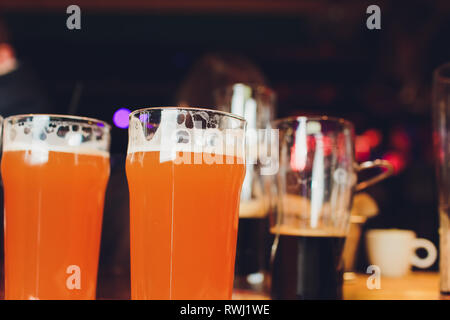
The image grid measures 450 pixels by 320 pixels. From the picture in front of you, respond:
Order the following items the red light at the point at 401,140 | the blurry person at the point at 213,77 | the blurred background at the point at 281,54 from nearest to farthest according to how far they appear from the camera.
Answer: the blurry person at the point at 213,77 < the blurred background at the point at 281,54 < the red light at the point at 401,140

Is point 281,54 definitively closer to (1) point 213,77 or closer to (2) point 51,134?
(1) point 213,77

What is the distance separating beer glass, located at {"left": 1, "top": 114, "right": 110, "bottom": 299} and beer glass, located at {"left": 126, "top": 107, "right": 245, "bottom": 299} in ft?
0.39

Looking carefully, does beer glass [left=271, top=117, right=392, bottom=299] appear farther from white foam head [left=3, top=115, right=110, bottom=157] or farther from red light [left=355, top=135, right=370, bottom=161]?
red light [left=355, top=135, right=370, bottom=161]

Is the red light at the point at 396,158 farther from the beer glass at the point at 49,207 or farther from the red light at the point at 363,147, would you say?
the beer glass at the point at 49,207

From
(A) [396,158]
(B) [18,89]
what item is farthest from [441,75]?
(A) [396,158]

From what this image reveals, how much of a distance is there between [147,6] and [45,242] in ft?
15.3

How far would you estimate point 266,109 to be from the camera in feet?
3.75

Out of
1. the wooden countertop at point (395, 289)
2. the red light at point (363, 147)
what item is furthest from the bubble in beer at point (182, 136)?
the red light at point (363, 147)

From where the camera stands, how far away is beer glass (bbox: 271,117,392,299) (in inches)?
31.9

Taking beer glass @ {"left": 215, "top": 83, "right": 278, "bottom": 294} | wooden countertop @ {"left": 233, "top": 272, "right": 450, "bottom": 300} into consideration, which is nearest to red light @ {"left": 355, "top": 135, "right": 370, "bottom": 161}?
wooden countertop @ {"left": 233, "top": 272, "right": 450, "bottom": 300}

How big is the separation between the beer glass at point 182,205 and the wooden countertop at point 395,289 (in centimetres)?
26

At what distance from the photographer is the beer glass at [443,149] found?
925mm
